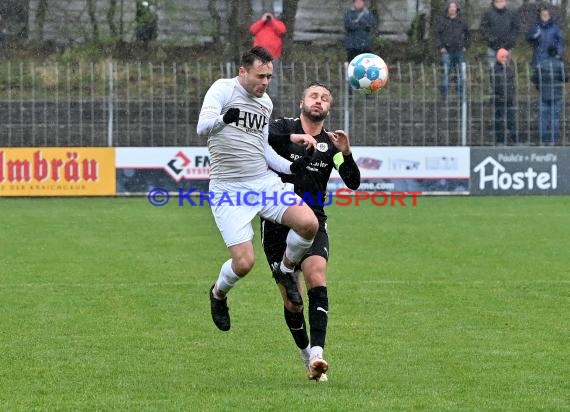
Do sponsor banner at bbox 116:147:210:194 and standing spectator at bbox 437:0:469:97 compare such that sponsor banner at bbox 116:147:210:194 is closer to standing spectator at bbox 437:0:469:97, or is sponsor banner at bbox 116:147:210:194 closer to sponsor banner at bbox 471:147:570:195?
sponsor banner at bbox 471:147:570:195

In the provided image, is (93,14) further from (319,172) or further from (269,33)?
(319,172)

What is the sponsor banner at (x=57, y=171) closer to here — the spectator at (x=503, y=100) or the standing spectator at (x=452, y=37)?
the standing spectator at (x=452, y=37)

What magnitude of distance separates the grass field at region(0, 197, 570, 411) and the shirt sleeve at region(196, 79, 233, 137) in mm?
1521

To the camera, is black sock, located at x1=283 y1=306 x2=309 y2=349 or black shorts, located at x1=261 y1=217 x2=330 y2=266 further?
black shorts, located at x1=261 y1=217 x2=330 y2=266

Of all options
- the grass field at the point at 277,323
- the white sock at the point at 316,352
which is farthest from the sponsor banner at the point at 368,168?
the white sock at the point at 316,352

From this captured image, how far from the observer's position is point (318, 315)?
7.65 meters

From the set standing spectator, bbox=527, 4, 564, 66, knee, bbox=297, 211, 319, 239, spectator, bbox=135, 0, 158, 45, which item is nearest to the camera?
knee, bbox=297, 211, 319, 239

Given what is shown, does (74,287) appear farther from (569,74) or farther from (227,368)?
(569,74)

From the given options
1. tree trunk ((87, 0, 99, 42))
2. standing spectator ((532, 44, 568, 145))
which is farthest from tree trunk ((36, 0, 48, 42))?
standing spectator ((532, 44, 568, 145))

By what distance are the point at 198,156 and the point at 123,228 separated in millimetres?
5455

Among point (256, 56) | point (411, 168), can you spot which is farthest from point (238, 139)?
point (411, 168)

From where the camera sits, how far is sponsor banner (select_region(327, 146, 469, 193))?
2309cm

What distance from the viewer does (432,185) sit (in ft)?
76.6

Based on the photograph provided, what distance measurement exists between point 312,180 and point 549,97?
1638 cm
